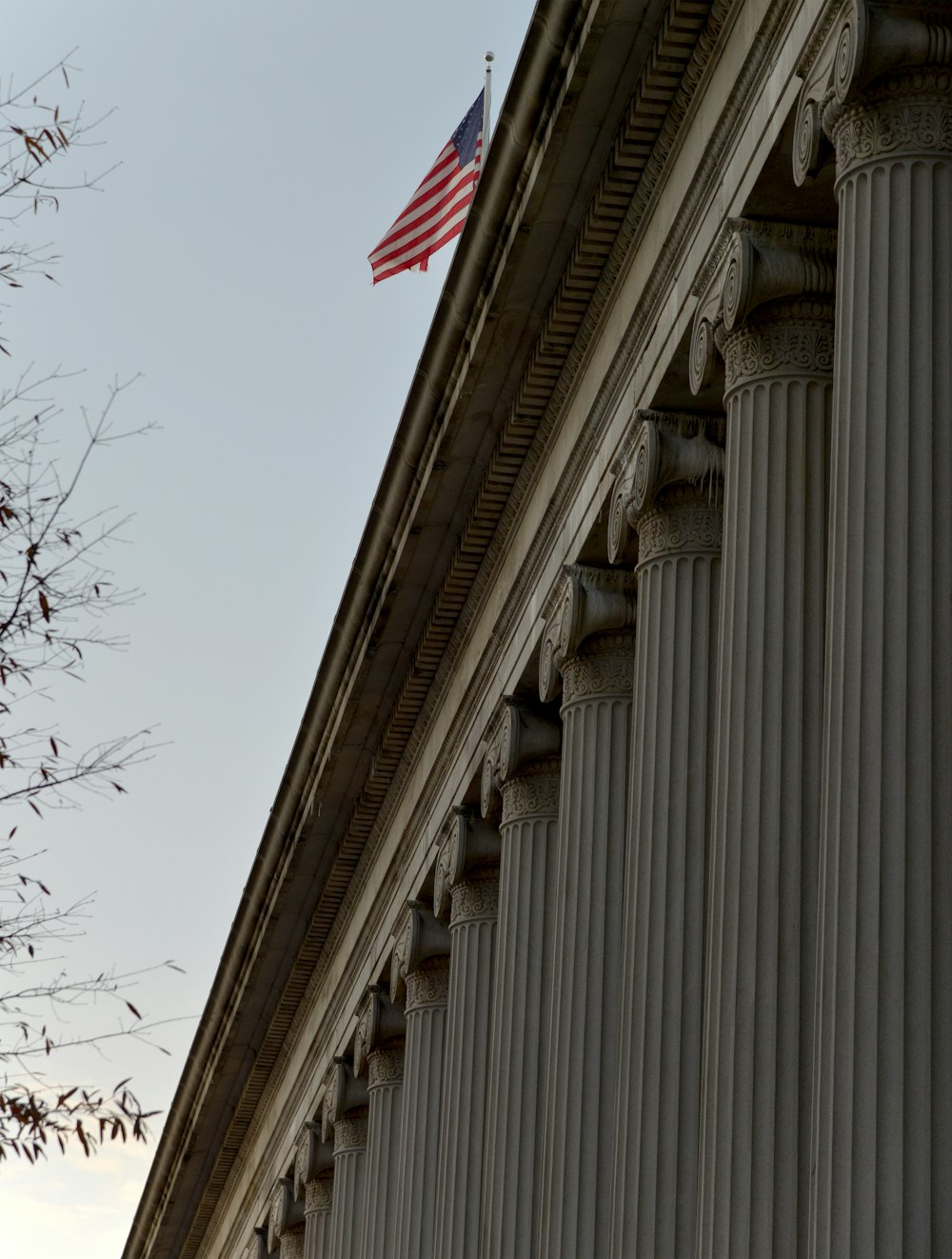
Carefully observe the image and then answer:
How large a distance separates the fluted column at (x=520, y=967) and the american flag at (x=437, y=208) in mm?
8616

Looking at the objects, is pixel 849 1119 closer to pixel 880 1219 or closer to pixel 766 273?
pixel 880 1219

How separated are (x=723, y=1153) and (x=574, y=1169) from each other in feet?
26.5

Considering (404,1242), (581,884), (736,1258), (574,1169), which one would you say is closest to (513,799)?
(581,884)

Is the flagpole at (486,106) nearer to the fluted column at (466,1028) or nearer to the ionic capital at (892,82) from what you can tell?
the fluted column at (466,1028)

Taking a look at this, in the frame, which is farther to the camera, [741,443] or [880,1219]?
[741,443]

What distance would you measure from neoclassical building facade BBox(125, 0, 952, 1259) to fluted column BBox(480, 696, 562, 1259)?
6 centimetres

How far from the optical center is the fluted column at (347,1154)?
49.7m

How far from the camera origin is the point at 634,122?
2758cm

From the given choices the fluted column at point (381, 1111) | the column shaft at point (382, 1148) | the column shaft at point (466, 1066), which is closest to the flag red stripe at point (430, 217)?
the column shaft at point (466, 1066)

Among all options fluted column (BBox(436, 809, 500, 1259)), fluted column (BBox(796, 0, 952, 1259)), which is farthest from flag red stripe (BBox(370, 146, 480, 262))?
fluted column (BBox(796, 0, 952, 1259))

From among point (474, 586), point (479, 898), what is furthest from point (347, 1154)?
point (474, 586)

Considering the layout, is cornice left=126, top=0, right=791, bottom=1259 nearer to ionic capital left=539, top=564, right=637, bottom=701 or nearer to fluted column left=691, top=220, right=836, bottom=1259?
ionic capital left=539, top=564, right=637, bottom=701

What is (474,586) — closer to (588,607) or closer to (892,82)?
(588,607)

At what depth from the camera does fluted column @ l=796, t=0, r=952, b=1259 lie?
54.9ft
